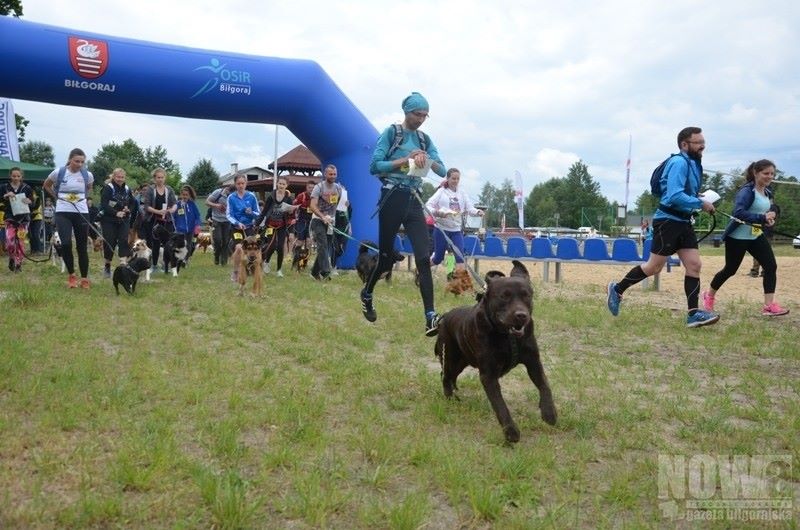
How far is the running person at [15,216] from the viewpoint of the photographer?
12.4 meters

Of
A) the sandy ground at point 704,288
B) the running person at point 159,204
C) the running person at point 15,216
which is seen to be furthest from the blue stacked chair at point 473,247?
the running person at point 15,216

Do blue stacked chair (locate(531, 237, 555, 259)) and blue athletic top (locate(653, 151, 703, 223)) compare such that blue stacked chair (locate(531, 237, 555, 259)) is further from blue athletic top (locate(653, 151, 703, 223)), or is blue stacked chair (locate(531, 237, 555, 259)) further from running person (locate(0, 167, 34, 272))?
running person (locate(0, 167, 34, 272))

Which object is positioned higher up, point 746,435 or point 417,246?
point 417,246

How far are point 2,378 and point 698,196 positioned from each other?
21.5 feet

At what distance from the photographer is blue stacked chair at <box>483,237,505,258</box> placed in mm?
14305

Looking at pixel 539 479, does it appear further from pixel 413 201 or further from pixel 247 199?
pixel 247 199

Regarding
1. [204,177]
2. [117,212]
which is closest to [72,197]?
[117,212]

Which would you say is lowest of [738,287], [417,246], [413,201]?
[738,287]

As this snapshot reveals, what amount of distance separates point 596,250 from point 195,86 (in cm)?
845

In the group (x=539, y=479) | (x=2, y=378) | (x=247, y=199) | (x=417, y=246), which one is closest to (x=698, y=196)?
(x=417, y=246)

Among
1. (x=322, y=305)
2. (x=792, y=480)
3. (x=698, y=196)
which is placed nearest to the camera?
(x=792, y=480)

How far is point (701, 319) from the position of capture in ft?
23.0

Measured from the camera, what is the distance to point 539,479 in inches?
116

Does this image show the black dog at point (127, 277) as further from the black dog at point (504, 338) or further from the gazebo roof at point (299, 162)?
the gazebo roof at point (299, 162)
